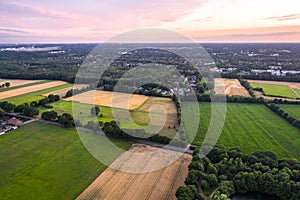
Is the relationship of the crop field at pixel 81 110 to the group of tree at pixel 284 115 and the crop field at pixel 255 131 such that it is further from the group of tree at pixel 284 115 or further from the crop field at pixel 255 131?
the group of tree at pixel 284 115

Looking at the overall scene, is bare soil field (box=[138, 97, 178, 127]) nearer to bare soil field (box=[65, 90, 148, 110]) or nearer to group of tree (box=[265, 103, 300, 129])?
bare soil field (box=[65, 90, 148, 110])

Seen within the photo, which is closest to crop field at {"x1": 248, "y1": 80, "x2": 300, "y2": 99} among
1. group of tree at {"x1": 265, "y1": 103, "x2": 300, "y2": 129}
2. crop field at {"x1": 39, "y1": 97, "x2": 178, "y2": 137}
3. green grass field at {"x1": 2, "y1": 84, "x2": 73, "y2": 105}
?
group of tree at {"x1": 265, "y1": 103, "x2": 300, "y2": 129}

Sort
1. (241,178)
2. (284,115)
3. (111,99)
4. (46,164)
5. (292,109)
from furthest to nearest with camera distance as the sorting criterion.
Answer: (111,99)
(292,109)
(284,115)
(46,164)
(241,178)

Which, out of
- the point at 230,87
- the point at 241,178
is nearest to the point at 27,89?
the point at 230,87

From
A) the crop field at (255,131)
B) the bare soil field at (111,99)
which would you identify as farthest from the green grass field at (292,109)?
the bare soil field at (111,99)

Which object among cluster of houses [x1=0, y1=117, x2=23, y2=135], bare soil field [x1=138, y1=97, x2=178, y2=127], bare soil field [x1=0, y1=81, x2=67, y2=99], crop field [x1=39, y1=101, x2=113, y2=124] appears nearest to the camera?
cluster of houses [x1=0, y1=117, x2=23, y2=135]

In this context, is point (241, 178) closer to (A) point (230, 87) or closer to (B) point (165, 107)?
(B) point (165, 107)
